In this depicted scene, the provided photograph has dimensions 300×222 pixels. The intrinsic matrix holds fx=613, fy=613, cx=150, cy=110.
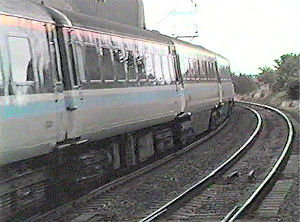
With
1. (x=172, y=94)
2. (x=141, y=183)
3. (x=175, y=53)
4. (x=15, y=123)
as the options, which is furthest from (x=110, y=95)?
(x=175, y=53)

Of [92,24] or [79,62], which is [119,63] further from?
[79,62]

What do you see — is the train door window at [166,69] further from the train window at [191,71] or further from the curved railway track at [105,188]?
the train window at [191,71]

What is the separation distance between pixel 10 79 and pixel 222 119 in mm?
20749

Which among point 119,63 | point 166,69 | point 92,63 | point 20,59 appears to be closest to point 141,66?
point 119,63

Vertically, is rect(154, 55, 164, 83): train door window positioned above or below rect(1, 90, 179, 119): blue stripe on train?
above

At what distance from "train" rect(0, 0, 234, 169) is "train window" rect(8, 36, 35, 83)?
13 mm

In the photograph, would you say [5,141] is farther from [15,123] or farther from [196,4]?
[196,4]

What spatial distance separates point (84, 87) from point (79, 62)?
42 cm

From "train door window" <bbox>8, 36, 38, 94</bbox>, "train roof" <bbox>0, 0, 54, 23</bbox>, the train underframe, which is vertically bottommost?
the train underframe

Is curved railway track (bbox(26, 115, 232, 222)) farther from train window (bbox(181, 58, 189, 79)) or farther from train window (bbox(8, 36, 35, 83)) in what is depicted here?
train window (bbox(181, 58, 189, 79))

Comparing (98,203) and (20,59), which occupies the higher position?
(20,59)

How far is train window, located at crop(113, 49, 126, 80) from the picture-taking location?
39.3 feet

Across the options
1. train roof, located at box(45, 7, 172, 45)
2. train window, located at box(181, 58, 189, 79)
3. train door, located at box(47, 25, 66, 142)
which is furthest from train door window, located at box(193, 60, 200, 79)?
train door, located at box(47, 25, 66, 142)

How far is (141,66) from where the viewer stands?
13.8 m
